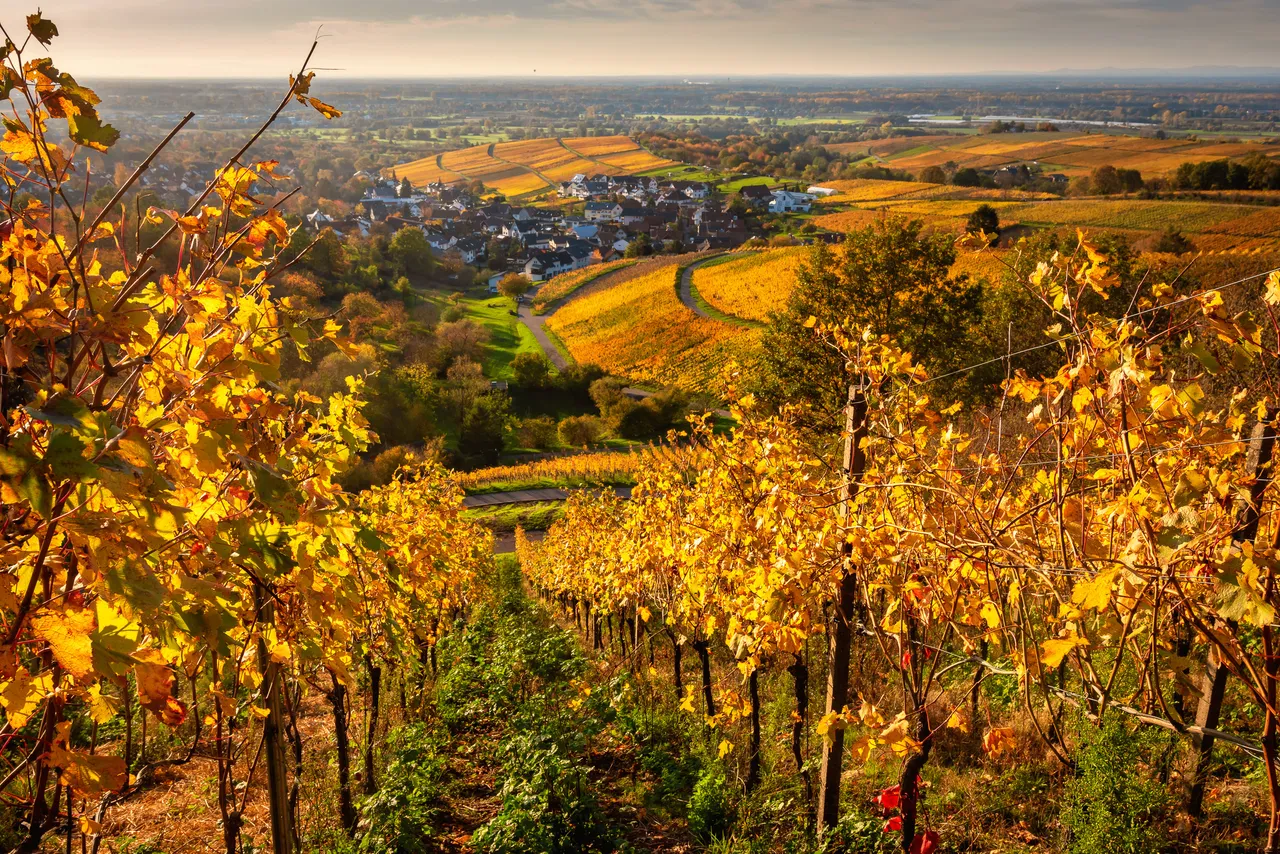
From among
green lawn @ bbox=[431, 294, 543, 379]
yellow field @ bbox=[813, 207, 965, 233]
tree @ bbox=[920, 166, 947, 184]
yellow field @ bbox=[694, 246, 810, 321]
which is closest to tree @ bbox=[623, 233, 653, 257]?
green lawn @ bbox=[431, 294, 543, 379]

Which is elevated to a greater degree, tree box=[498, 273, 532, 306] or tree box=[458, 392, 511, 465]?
tree box=[498, 273, 532, 306]

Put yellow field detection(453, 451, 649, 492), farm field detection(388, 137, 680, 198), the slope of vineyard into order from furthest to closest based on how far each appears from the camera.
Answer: farm field detection(388, 137, 680, 198) < the slope of vineyard < yellow field detection(453, 451, 649, 492)

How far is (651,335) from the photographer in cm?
4881

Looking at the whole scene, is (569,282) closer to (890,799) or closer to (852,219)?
(852,219)

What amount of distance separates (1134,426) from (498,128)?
214 metres

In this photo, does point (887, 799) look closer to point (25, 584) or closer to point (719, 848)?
point (719, 848)

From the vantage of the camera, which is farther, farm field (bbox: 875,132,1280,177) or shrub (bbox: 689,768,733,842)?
farm field (bbox: 875,132,1280,177)

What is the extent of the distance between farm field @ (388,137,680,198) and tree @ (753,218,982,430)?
4357 inches

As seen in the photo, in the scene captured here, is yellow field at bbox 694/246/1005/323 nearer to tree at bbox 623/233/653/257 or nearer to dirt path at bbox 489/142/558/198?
tree at bbox 623/233/653/257

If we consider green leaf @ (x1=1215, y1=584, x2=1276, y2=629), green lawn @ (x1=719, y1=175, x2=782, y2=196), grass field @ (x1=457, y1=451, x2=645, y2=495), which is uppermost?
green lawn @ (x1=719, y1=175, x2=782, y2=196)

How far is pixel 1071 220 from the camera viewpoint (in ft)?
158

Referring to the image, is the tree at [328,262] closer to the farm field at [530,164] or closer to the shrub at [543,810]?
the shrub at [543,810]

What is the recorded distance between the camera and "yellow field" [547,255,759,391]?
141 feet

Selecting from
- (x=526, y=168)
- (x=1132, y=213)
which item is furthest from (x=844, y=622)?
(x=526, y=168)
